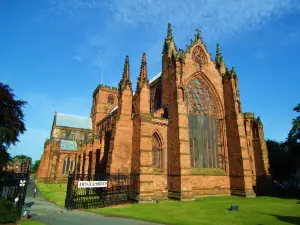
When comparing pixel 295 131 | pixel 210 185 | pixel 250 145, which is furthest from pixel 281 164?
pixel 210 185

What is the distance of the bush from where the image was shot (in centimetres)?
993

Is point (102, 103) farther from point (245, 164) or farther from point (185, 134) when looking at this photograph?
point (245, 164)

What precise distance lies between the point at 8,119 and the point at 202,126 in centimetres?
1894

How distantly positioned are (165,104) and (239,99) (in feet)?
32.4

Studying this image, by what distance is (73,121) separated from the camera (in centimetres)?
6050

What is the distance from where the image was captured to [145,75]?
75.5ft

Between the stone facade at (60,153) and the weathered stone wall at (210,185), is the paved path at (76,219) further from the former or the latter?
the stone facade at (60,153)

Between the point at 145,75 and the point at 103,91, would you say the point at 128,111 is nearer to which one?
the point at 145,75

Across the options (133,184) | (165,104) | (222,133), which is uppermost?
(165,104)

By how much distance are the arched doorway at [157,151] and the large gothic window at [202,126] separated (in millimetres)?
3819

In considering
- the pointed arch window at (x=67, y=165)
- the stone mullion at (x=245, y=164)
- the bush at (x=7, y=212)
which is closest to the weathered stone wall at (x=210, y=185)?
the stone mullion at (x=245, y=164)

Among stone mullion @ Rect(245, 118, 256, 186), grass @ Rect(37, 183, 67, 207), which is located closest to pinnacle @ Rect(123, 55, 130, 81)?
grass @ Rect(37, 183, 67, 207)

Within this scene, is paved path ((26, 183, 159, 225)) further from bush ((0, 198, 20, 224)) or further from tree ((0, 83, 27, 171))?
tree ((0, 83, 27, 171))

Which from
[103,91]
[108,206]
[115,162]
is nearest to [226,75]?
[115,162]
